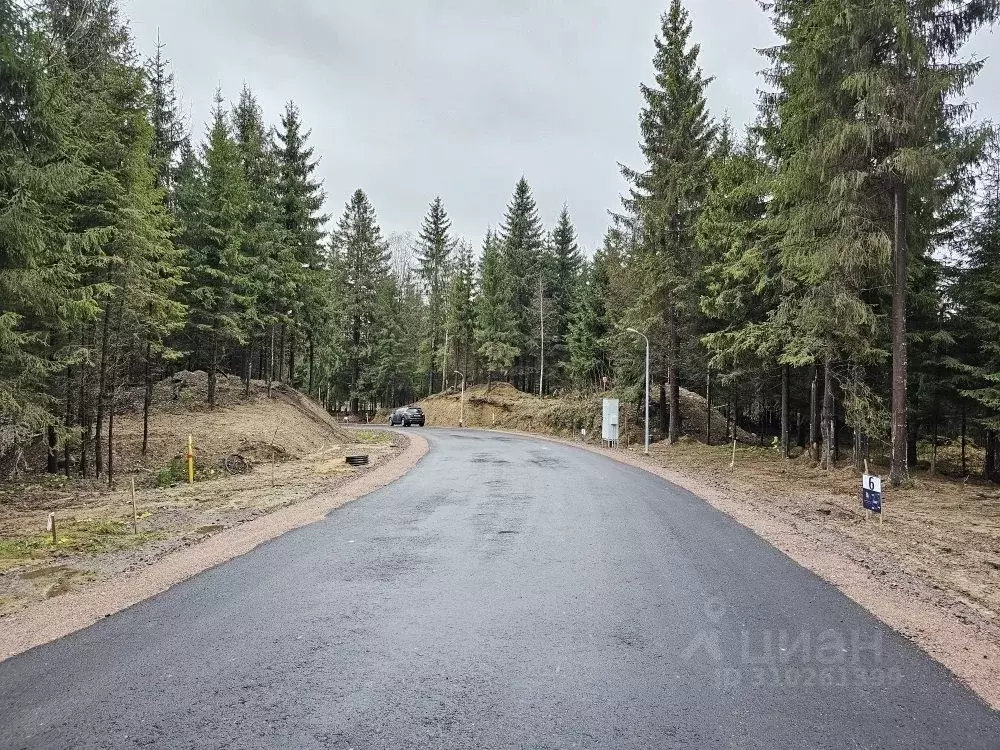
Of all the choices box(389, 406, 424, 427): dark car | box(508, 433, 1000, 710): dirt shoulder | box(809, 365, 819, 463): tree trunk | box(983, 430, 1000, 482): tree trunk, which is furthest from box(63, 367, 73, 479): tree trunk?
box(389, 406, 424, 427): dark car

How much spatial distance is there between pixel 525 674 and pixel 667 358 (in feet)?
78.8

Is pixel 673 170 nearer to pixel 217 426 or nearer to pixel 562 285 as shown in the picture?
pixel 217 426

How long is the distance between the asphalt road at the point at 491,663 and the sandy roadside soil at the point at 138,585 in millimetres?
255

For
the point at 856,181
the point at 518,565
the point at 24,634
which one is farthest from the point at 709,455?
the point at 24,634

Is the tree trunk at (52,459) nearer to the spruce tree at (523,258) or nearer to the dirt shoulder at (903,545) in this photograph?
the dirt shoulder at (903,545)

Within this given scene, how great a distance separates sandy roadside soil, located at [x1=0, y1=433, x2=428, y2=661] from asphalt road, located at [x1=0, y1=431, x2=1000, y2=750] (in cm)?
25

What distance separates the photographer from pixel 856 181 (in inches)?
536

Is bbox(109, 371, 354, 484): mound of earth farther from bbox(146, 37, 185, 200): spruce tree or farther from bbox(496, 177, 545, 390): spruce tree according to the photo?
bbox(496, 177, 545, 390): spruce tree

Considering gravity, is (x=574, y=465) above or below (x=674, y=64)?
below

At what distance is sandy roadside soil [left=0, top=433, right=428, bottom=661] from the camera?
4.52 metres

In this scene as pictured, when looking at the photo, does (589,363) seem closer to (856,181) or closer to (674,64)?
(674,64)

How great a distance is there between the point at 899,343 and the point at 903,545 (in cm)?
728

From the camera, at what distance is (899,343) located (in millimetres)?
13539

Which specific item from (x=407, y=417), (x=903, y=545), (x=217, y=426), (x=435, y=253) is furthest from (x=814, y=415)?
(x=435, y=253)
